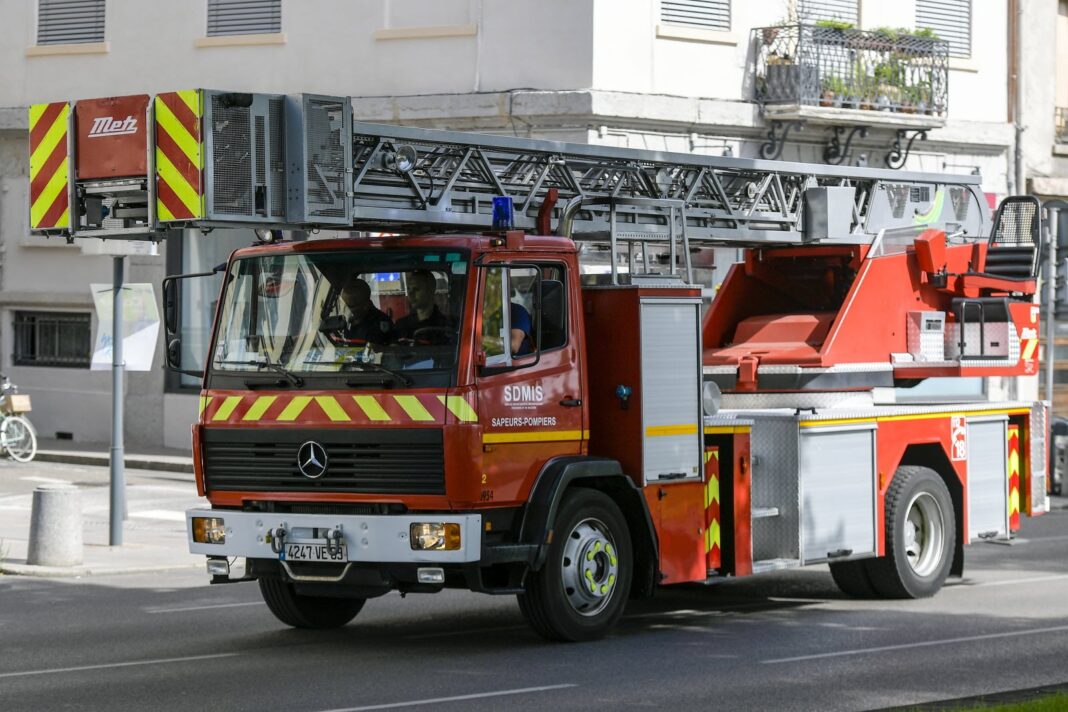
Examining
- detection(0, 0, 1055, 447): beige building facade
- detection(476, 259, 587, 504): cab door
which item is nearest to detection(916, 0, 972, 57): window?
detection(0, 0, 1055, 447): beige building facade

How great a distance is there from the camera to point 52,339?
28.0m

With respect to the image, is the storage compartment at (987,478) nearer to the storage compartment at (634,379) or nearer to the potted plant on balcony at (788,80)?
the storage compartment at (634,379)

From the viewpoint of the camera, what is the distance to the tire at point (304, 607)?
11656mm

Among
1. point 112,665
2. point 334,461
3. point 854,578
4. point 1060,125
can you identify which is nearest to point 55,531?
point 112,665

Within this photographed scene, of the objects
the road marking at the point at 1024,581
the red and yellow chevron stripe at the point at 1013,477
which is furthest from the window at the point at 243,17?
the road marking at the point at 1024,581

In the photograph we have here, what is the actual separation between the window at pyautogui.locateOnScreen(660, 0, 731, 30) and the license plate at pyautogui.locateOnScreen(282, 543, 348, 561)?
15209 mm

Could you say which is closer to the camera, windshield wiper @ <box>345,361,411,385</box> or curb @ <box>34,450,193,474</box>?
windshield wiper @ <box>345,361,411,385</box>

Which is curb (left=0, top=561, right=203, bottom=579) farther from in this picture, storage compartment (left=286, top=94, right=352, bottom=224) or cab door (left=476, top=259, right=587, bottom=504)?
storage compartment (left=286, top=94, right=352, bottom=224)

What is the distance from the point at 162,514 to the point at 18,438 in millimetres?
5847

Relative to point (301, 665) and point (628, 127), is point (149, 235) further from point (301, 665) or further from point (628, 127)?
point (628, 127)

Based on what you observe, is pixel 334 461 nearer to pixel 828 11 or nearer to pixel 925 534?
pixel 925 534

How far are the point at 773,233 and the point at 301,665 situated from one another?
5.61 m

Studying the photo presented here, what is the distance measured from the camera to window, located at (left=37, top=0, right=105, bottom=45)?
27422 mm

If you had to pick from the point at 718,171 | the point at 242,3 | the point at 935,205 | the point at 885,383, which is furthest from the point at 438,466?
the point at 242,3
